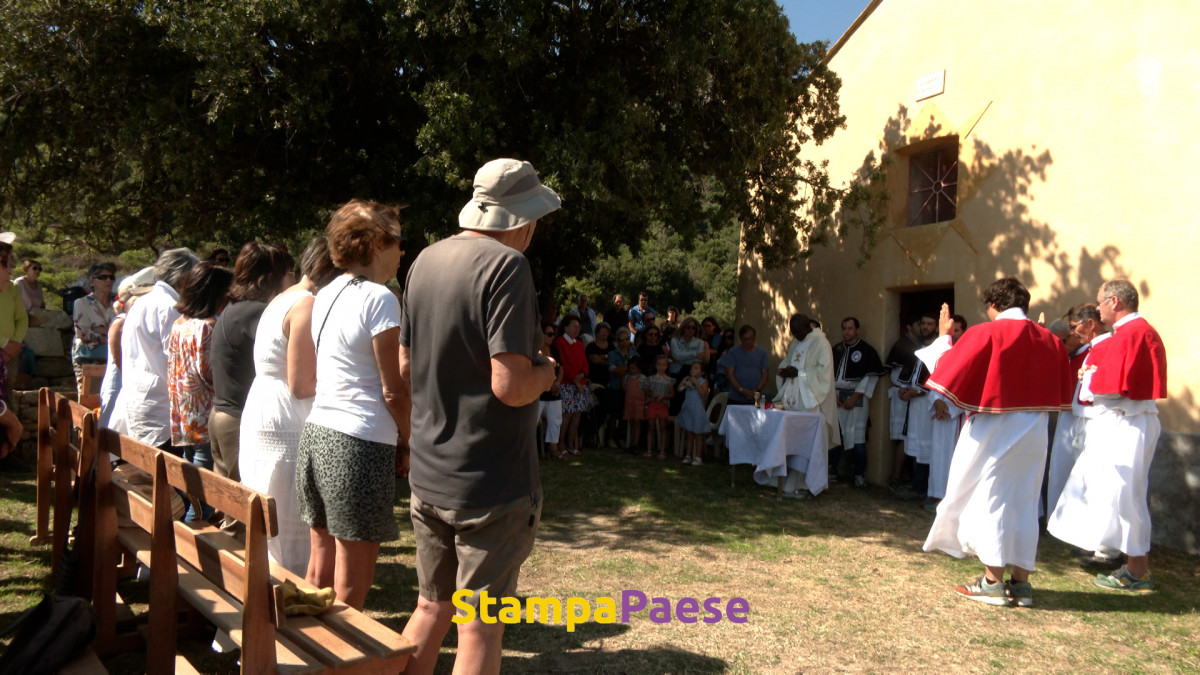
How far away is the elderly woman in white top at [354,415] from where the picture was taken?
9.44ft

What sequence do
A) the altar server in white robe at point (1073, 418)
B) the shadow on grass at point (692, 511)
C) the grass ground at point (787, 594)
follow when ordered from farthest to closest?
the altar server in white robe at point (1073, 418)
the shadow on grass at point (692, 511)
the grass ground at point (787, 594)

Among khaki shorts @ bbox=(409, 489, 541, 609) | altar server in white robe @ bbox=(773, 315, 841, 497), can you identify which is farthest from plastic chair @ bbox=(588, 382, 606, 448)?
khaki shorts @ bbox=(409, 489, 541, 609)

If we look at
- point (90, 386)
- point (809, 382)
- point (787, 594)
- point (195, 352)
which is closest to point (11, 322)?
point (90, 386)

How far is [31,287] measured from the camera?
375 inches

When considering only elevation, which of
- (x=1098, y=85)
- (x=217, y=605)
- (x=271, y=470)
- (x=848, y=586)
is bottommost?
(x=848, y=586)

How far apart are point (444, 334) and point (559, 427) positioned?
8.02 meters

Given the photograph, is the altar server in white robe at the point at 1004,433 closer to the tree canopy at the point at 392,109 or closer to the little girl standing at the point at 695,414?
the tree canopy at the point at 392,109

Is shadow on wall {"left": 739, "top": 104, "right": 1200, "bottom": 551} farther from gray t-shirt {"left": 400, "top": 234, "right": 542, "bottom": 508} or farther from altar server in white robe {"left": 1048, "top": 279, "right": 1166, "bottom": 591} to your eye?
gray t-shirt {"left": 400, "top": 234, "right": 542, "bottom": 508}

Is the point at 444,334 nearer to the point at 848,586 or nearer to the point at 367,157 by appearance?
the point at 848,586

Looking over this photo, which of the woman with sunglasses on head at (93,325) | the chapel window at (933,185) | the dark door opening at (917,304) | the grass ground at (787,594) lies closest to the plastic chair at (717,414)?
the dark door opening at (917,304)

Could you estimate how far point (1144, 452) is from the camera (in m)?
5.71

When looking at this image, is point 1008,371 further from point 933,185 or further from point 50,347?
point 50,347

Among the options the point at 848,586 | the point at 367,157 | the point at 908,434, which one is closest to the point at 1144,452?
the point at 848,586

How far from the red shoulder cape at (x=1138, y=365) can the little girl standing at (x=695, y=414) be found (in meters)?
5.27
